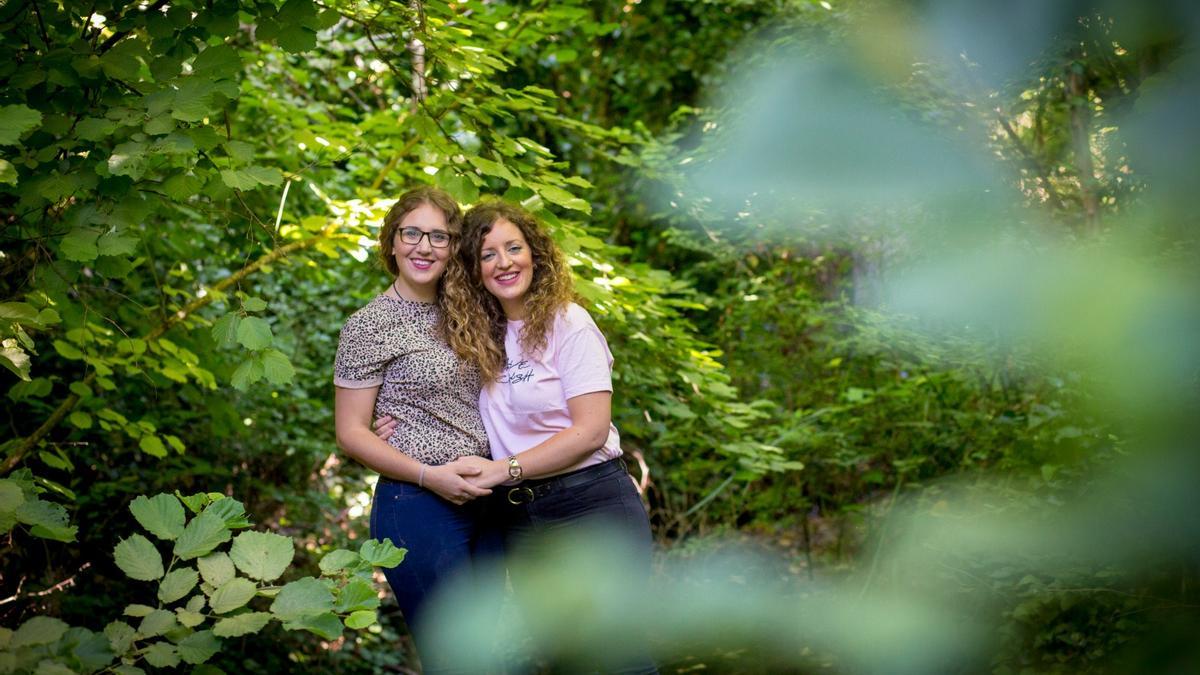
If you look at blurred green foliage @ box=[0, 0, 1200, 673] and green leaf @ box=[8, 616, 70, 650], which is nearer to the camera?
blurred green foliage @ box=[0, 0, 1200, 673]

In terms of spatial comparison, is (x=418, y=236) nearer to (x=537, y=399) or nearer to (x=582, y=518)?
(x=537, y=399)

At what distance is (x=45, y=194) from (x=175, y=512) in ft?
2.78

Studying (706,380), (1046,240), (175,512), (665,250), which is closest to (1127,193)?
(1046,240)

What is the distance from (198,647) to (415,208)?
134cm

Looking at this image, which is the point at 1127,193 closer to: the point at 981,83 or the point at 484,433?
the point at 981,83

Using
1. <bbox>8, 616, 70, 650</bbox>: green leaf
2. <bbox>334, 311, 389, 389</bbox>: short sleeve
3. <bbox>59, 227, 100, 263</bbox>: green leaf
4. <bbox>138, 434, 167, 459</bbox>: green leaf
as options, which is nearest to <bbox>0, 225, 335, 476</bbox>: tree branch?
<bbox>138, 434, 167, 459</bbox>: green leaf

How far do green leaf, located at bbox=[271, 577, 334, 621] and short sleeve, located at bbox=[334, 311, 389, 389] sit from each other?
3.31 ft

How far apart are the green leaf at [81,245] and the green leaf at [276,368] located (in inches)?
13.4

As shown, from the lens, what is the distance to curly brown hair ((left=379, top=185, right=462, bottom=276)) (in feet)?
7.36

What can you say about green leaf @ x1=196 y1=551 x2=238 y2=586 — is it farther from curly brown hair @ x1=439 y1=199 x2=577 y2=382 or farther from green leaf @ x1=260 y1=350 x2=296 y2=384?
curly brown hair @ x1=439 y1=199 x2=577 y2=382

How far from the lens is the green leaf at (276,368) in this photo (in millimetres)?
1700

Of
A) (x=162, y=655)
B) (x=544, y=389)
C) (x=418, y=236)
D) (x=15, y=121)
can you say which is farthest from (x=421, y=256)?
(x=162, y=655)

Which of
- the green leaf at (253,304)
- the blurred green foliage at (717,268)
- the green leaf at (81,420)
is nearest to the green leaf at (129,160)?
the blurred green foliage at (717,268)

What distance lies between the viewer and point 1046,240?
30.0 inches
